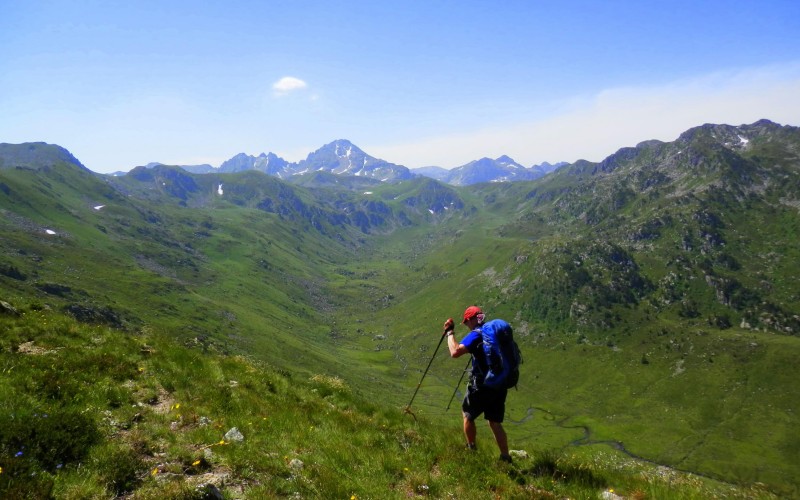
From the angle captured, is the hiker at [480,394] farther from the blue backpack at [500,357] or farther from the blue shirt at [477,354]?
the blue backpack at [500,357]

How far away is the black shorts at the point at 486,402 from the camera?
12.3m

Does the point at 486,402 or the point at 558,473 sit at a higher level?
the point at 486,402

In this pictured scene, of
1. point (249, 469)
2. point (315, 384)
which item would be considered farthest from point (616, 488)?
point (315, 384)

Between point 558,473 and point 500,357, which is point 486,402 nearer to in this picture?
point 500,357

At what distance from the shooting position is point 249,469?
10352 mm

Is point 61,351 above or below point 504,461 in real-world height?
above

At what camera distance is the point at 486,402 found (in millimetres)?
12430

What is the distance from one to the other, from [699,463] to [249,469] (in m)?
239

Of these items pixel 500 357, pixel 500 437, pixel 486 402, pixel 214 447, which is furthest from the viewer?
pixel 486 402

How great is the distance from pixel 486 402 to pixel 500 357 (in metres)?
1.51

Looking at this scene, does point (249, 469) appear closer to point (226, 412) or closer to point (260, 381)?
point (226, 412)

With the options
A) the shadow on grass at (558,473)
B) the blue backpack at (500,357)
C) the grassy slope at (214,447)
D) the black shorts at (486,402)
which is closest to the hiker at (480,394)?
the black shorts at (486,402)

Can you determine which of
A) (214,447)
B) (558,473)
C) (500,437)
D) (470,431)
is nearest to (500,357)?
(500,437)

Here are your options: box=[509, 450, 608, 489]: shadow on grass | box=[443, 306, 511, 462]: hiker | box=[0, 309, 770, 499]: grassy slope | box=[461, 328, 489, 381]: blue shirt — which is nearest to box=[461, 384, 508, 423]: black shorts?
box=[443, 306, 511, 462]: hiker
